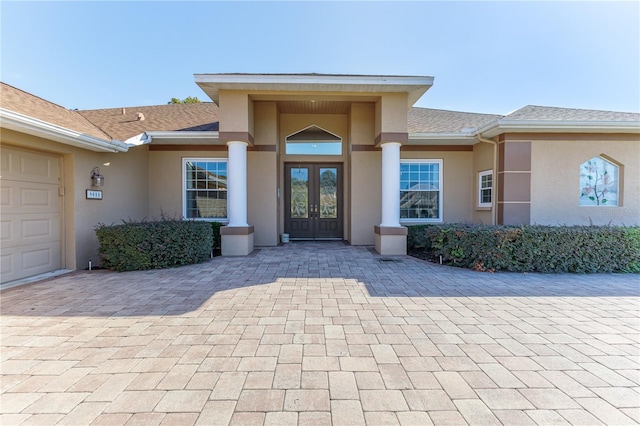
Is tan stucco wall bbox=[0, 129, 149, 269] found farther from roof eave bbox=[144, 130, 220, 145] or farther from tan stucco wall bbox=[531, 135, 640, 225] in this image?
tan stucco wall bbox=[531, 135, 640, 225]

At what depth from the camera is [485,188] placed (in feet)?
30.9

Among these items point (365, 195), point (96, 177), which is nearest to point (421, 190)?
point (365, 195)

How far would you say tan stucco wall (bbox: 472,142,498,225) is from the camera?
8.81 meters

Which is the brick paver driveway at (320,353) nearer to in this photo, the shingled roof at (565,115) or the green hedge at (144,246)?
the green hedge at (144,246)

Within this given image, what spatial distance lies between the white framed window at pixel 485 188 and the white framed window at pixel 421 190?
1.20 m

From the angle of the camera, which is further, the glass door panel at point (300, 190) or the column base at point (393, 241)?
the glass door panel at point (300, 190)

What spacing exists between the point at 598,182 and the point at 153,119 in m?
13.6

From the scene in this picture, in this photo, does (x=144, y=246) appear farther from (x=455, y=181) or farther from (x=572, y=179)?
(x=572, y=179)

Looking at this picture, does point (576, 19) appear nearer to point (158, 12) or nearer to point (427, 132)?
point (427, 132)

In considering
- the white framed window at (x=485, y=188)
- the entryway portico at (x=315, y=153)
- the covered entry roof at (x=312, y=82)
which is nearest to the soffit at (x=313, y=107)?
the entryway portico at (x=315, y=153)

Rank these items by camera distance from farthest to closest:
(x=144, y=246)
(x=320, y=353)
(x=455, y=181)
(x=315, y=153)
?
(x=315, y=153) → (x=455, y=181) → (x=144, y=246) → (x=320, y=353)

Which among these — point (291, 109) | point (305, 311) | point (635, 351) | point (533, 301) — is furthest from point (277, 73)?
point (635, 351)

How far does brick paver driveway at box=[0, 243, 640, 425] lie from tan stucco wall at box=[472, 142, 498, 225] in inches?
150

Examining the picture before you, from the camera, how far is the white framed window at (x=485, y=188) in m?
9.11
